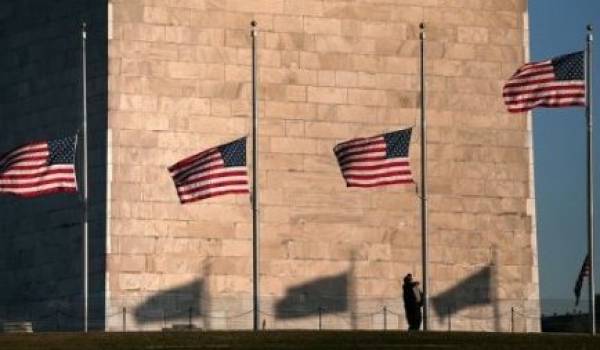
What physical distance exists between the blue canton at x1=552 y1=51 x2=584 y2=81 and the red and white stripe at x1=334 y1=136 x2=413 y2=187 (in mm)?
4577

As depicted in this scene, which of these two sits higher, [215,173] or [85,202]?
[215,173]

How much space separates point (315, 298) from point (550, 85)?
1256 centimetres

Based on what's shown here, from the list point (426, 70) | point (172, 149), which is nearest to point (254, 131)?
point (172, 149)

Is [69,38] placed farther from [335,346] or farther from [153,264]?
[335,346]

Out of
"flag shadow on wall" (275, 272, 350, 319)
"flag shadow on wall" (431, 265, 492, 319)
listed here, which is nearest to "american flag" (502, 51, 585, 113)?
"flag shadow on wall" (275, 272, 350, 319)

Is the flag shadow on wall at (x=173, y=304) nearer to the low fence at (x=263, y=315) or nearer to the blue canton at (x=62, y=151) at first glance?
the low fence at (x=263, y=315)

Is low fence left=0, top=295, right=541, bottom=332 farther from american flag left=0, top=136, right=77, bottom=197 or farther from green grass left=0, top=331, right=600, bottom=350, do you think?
green grass left=0, top=331, right=600, bottom=350

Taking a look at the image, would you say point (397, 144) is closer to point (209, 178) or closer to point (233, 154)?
point (233, 154)

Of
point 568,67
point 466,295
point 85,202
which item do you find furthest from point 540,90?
point 85,202

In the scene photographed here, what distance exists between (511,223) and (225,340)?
21.7 metres

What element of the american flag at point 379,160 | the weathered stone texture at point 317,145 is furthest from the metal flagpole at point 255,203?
the american flag at point 379,160

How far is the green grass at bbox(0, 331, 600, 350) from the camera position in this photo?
53188 millimetres

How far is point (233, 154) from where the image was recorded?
63.2m

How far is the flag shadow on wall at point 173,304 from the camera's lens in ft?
227
